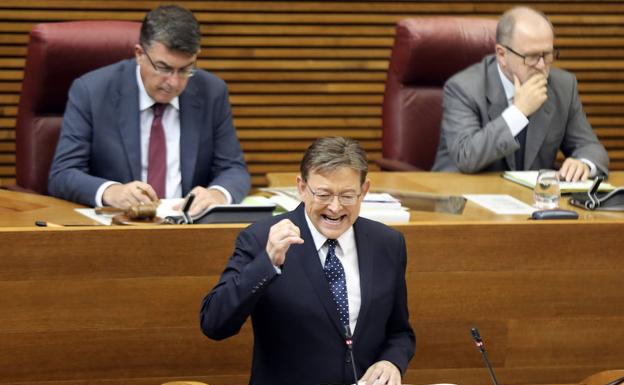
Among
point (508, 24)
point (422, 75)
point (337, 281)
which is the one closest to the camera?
point (337, 281)

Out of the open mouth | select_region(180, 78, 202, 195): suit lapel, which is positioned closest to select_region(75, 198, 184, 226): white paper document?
select_region(180, 78, 202, 195): suit lapel

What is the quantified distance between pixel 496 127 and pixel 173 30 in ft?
4.11

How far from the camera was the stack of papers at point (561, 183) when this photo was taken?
157 inches

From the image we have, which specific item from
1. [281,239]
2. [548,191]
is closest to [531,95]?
[548,191]

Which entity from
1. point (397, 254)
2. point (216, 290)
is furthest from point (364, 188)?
point (216, 290)

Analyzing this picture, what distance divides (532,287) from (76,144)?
159 cm

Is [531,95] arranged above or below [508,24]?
below

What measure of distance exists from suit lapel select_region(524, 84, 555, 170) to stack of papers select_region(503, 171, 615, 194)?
7.9 inches

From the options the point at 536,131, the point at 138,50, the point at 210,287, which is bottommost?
the point at 210,287

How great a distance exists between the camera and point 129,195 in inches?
141

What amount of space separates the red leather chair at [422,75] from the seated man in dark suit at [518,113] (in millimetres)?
173

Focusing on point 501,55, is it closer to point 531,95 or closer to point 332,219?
point 531,95

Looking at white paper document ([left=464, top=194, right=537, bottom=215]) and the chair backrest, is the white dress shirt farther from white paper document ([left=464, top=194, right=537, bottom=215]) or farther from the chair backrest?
the chair backrest

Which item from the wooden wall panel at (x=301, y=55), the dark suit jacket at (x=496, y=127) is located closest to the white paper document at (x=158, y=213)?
the dark suit jacket at (x=496, y=127)
